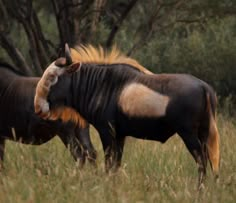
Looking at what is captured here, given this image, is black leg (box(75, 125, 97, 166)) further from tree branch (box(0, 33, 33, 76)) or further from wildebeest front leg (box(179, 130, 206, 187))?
tree branch (box(0, 33, 33, 76))

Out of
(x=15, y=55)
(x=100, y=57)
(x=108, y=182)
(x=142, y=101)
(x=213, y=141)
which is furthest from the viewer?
(x=15, y=55)

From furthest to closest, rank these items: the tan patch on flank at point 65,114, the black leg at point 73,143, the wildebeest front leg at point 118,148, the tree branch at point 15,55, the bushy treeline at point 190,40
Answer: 1. the bushy treeline at point 190,40
2. the tree branch at point 15,55
3. the black leg at point 73,143
4. the tan patch on flank at point 65,114
5. the wildebeest front leg at point 118,148

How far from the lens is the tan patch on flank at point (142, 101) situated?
5.97 metres

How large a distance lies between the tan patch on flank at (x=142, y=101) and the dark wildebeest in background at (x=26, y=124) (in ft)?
4.57

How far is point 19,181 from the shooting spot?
5246mm

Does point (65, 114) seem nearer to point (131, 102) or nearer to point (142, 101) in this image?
point (131, 102)

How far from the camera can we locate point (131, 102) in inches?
242

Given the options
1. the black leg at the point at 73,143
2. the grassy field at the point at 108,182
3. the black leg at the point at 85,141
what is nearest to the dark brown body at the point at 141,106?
the grassy field at the point at 108,182

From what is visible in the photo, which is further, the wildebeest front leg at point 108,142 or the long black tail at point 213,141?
the wildebeest front leg at point 108,142

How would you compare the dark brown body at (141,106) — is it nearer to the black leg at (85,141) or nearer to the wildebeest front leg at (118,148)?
the wildebeest front leg at (118,148)

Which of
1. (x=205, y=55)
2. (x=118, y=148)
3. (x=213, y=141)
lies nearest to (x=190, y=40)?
(x=205, y=55)

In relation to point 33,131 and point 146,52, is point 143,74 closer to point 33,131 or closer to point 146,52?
point 33,131

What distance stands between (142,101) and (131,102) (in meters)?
0.14

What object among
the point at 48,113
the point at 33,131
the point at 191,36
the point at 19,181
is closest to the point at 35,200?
the point at 19,181
